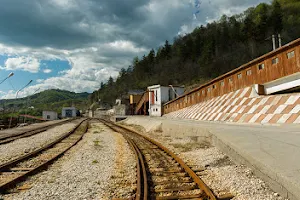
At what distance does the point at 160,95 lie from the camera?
38.4 metres

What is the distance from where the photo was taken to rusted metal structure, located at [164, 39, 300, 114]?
43.7 ft

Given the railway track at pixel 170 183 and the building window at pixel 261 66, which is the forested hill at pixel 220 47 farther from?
the railway track at pixel 170 183

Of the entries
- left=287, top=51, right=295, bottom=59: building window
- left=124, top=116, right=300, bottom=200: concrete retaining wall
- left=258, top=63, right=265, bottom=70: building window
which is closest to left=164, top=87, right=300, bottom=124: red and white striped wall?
left=258, top=63, right=265, bottom=70: building window

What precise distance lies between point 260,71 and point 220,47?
5772cm

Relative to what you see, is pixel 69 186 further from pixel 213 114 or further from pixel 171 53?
pixel 171 53

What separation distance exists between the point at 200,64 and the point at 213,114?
171ft

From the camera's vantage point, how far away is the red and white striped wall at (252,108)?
454 inches

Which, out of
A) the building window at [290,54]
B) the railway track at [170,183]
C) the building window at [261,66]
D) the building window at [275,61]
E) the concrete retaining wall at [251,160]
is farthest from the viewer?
the building window at [261,66]

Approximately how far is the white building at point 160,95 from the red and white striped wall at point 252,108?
16495 mm

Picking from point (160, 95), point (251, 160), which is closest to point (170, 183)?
point (251, 160)

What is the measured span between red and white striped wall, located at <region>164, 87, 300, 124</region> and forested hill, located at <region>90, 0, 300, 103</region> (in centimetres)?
4392

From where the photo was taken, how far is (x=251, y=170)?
18.2ft

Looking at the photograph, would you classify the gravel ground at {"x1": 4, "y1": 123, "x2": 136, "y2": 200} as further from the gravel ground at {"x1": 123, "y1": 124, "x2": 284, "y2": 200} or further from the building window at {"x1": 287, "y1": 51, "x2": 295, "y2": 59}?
the building window at {"x1": 287, "y1": 51, "x2": 295, "y2": 59}

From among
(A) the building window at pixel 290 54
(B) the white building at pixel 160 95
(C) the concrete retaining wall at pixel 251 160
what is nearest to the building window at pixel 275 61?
(A) the building window at pixel 290 54
